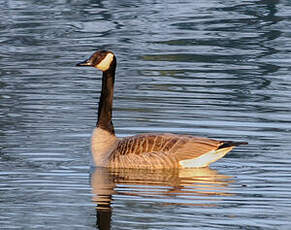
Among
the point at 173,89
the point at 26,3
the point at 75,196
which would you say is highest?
the point at 75,196

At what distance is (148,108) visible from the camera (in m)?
15.8

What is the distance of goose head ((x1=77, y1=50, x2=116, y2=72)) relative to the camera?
43.9ft

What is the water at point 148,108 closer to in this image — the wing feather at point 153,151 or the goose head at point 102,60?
the wing feather at point 153,151

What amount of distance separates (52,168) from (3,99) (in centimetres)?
474

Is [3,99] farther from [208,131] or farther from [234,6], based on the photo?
[234,6]

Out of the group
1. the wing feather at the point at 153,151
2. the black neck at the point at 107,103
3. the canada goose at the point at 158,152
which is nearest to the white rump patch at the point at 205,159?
the canada goose at the point at 158,152

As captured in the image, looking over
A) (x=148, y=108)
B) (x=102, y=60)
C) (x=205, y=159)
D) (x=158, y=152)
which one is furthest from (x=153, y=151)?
(x=148, y=108)

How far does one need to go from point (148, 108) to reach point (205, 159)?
3.34m

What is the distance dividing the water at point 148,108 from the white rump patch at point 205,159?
0.15 metres

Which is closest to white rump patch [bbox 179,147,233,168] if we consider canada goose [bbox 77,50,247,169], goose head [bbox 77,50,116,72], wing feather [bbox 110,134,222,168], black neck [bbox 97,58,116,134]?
canada goose [bbox 77,50,247,169]

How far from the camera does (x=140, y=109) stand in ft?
51.7

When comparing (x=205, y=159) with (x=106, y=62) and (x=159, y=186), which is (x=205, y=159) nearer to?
(x=159, y=186)

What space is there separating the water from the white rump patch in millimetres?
149

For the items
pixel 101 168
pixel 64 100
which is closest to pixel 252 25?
pixel 64 100
